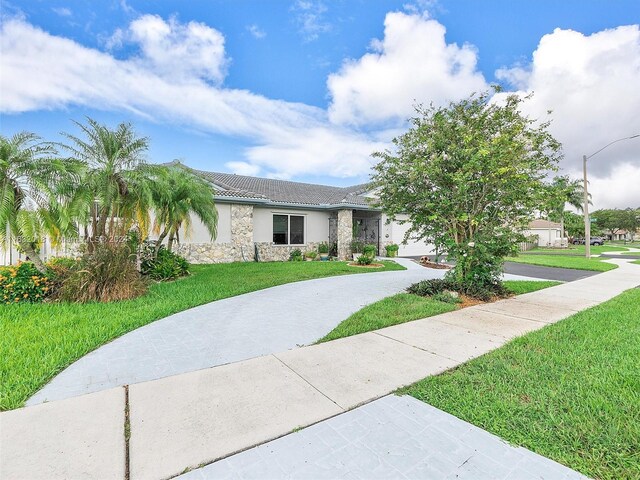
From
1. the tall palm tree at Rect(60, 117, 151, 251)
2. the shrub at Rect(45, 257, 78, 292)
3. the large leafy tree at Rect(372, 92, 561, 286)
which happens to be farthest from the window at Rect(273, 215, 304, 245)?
the shrub at Rect(45, 257, 78, 292)

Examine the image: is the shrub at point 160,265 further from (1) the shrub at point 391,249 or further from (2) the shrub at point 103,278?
(1) the shrub at point 391,249

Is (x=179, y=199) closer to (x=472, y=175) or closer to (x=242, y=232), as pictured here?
(x=242, y=232)

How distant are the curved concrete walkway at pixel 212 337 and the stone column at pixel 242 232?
22.9 feet

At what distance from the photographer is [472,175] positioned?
22.5ft

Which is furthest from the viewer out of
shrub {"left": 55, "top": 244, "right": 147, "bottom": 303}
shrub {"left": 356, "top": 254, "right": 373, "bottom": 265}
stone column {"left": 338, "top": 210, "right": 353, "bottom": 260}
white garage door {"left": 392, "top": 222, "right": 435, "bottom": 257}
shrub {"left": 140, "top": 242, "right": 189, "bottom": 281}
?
white garage door {"left": 392, "top": 222, "right": 435, "bottom": 257}

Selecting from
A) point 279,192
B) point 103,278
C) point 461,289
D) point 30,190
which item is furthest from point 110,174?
point 279,192

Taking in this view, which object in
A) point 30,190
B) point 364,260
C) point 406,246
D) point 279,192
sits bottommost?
point 364,260

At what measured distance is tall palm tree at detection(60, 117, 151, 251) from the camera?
291 inches

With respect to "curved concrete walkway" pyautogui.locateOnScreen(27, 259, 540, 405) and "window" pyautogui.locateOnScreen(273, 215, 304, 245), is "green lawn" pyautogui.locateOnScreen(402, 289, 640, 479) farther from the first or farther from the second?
"window" pyautogui.locateOnScreen(273, 215, 304, 245)

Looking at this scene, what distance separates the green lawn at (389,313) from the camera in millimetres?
4867

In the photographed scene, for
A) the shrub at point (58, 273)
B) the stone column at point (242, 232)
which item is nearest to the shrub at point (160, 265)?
the shrub at point (58, 273)

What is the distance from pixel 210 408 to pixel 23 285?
6487 millimetres

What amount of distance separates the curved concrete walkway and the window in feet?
27.5

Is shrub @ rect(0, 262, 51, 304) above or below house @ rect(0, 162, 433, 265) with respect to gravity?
below
